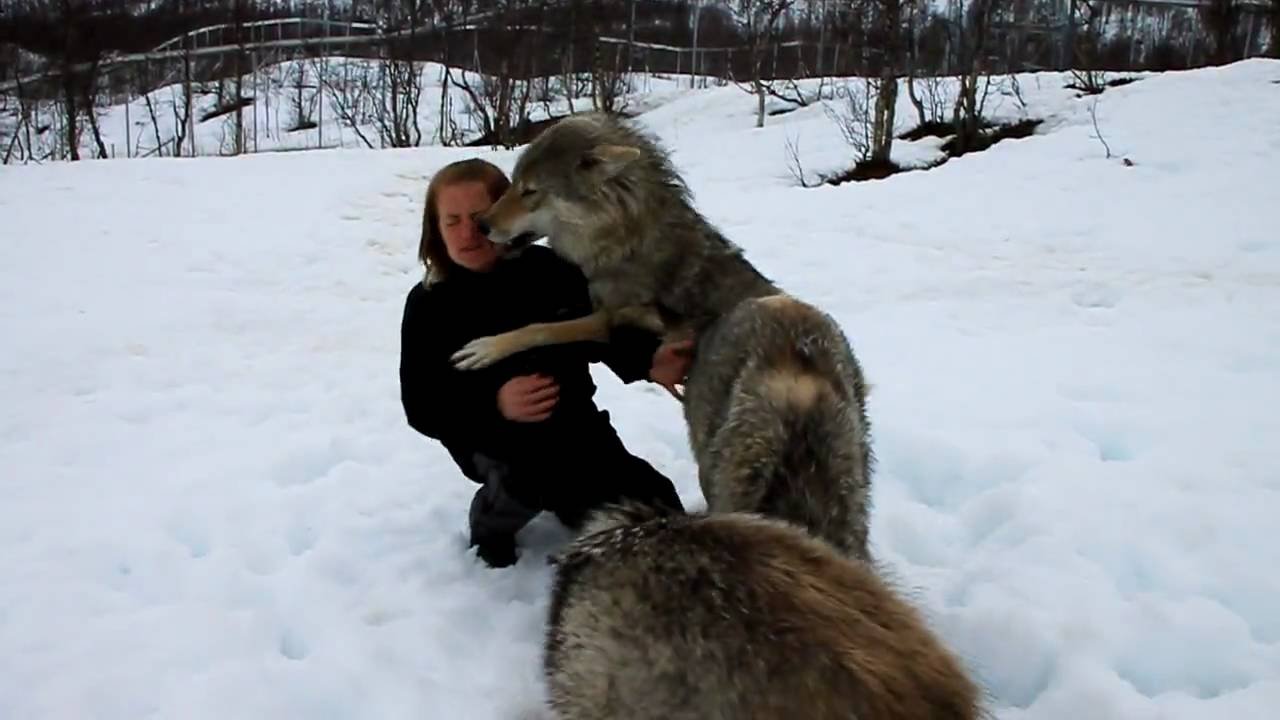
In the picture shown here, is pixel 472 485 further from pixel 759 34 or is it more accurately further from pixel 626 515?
pixel 759 34

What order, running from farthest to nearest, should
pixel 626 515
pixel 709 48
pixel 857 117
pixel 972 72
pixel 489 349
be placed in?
pixel 709 48
pixel 857 117
pixel 972 72
pixel 489 349
pixel 626 515

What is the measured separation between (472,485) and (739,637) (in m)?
2.46

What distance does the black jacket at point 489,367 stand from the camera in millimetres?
2943

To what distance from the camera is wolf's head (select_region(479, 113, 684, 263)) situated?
3012 millimetres

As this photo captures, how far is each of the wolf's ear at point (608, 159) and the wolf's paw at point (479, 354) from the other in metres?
0.68

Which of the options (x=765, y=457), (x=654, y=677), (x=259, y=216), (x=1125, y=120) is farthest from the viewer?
(x=1125, y=120)

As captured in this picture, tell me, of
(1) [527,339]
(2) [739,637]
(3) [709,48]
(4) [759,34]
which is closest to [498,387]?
(1) [527,339]

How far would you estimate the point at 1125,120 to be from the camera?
1312cm

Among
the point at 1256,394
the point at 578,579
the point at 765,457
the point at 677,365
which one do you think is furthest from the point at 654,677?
the point at 1256,394

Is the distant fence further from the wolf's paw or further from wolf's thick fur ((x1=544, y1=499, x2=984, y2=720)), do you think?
wolf's thick fur ((x1=544, y1=499, x2=984, y2=720))

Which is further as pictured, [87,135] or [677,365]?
[87,135]

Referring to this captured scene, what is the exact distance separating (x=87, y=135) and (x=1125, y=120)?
73.9ft

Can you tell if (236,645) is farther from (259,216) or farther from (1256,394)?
(259,216)

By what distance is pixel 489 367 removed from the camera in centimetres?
295
